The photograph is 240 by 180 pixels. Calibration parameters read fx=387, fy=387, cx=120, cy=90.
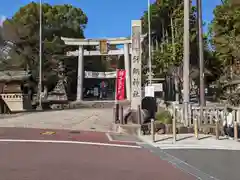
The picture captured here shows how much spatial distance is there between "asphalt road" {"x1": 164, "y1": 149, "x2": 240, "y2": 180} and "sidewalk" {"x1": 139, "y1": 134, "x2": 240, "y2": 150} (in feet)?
3.27

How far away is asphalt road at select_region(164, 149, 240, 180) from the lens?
934 centimetres

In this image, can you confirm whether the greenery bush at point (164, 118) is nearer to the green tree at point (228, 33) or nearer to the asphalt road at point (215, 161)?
the asphalt road at point (215, 161)

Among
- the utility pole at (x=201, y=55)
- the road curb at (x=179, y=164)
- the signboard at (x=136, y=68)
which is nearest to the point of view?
the road curb at (x=179, y=164)

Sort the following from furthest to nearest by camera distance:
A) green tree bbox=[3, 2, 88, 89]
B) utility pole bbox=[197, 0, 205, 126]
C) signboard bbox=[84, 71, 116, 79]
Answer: signboard bbox=[84, 71, 116, 79], green tree bbox=[3, 2, 88, 89], utility pole bbox=[197, 0, 205, 126]

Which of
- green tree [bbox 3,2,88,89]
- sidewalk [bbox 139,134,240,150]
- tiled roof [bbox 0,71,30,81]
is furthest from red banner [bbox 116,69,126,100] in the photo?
green tree [bbox 3,2,88,89]

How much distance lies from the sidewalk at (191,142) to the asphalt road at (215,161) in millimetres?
995

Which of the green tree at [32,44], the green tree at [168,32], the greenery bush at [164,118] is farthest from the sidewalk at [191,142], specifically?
the green tree at [32,44]

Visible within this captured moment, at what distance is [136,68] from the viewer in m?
22.3

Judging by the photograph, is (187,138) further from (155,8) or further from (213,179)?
(155,8)

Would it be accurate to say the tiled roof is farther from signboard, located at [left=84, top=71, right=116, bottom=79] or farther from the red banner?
signboard, located at [left=84, top=71, right=116, bottom=79]

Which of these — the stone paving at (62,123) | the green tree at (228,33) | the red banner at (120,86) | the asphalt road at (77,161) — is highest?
the green tree at (228,33)

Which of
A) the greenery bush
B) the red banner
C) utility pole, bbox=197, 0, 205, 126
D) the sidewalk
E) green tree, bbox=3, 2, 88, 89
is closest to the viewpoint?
the sidewalk

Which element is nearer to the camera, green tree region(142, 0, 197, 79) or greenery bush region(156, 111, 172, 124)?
greenery bush region(156, 111, 172, 124)

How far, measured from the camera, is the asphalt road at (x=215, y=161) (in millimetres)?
9344
